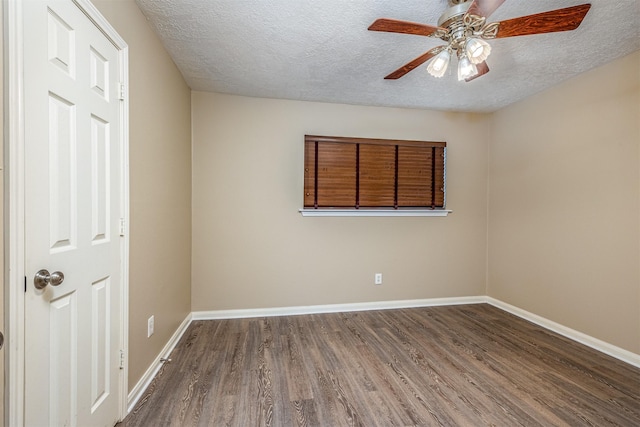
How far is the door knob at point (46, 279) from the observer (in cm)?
100

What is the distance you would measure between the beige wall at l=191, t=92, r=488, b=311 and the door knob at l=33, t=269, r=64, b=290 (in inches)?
Answer: 76.2

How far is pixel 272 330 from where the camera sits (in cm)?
277

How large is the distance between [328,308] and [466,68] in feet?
8.80

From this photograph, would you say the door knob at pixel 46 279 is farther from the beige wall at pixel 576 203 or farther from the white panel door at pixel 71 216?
the beige wall at pixel 576 203

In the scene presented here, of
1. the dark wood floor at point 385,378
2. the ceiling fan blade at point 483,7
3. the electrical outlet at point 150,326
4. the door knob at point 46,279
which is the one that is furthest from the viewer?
the electrical outlet at point 150,326

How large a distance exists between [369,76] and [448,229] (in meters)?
2.13

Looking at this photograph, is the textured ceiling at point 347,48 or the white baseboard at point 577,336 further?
the white baseboard at point 577,336

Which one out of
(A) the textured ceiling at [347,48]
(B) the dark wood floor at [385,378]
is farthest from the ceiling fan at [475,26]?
(B) the dark wood floor at [385,378]

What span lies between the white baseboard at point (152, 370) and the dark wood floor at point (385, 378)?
0.16 ft

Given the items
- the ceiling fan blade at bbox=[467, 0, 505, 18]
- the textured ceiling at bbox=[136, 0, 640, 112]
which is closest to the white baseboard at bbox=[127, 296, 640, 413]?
the textured ceiling at bbox=[136, 0, 640, 112]

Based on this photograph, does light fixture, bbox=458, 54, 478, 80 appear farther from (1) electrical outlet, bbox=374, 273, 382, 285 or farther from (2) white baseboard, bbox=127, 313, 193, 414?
(2) white baseboard, bbox=127, 313, 193, 414

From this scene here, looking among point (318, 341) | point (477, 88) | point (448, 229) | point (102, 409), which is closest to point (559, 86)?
point (477, 88)

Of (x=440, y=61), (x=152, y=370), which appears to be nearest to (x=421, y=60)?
(x=440, y=61)

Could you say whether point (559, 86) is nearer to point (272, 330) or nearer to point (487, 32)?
point (487, 32)
